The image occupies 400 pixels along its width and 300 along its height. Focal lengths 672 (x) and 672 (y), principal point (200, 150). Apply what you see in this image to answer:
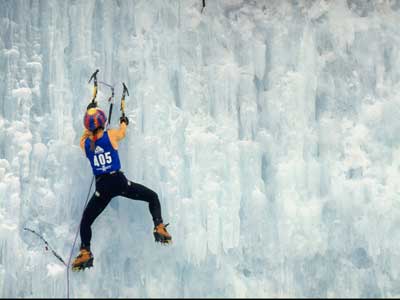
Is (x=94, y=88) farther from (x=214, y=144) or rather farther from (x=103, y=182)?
(x=214, y=144)

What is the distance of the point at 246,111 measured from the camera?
7.07m

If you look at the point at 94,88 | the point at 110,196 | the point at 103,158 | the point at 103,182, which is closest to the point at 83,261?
the point at 110,196

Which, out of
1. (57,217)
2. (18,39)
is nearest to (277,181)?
(57,217)

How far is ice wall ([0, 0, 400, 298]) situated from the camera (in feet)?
21.9

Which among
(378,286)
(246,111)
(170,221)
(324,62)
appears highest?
(324,62)

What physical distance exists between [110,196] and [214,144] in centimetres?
131

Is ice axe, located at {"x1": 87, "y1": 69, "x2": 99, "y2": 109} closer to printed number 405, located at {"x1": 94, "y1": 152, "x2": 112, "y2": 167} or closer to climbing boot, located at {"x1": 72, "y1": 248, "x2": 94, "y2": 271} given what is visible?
printed number 405, located at {"x1": 94, "y1": 152, "x2": 112, "y2": 167}

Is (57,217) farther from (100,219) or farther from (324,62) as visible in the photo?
(324,62)

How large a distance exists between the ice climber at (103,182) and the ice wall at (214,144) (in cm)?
43

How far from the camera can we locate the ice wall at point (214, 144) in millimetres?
6676

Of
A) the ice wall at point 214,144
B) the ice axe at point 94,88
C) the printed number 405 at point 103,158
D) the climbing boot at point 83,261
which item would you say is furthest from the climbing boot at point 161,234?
the ice axe at point 94,88

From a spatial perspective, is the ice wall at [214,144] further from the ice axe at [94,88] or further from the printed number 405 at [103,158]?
the printed number 405 at [103,158]

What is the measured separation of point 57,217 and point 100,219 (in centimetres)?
42

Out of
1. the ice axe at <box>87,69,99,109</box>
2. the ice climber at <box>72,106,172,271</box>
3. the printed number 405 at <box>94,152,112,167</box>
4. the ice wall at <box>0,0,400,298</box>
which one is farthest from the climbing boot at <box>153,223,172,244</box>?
the ice axe at <box>87,69,99,109</box>
